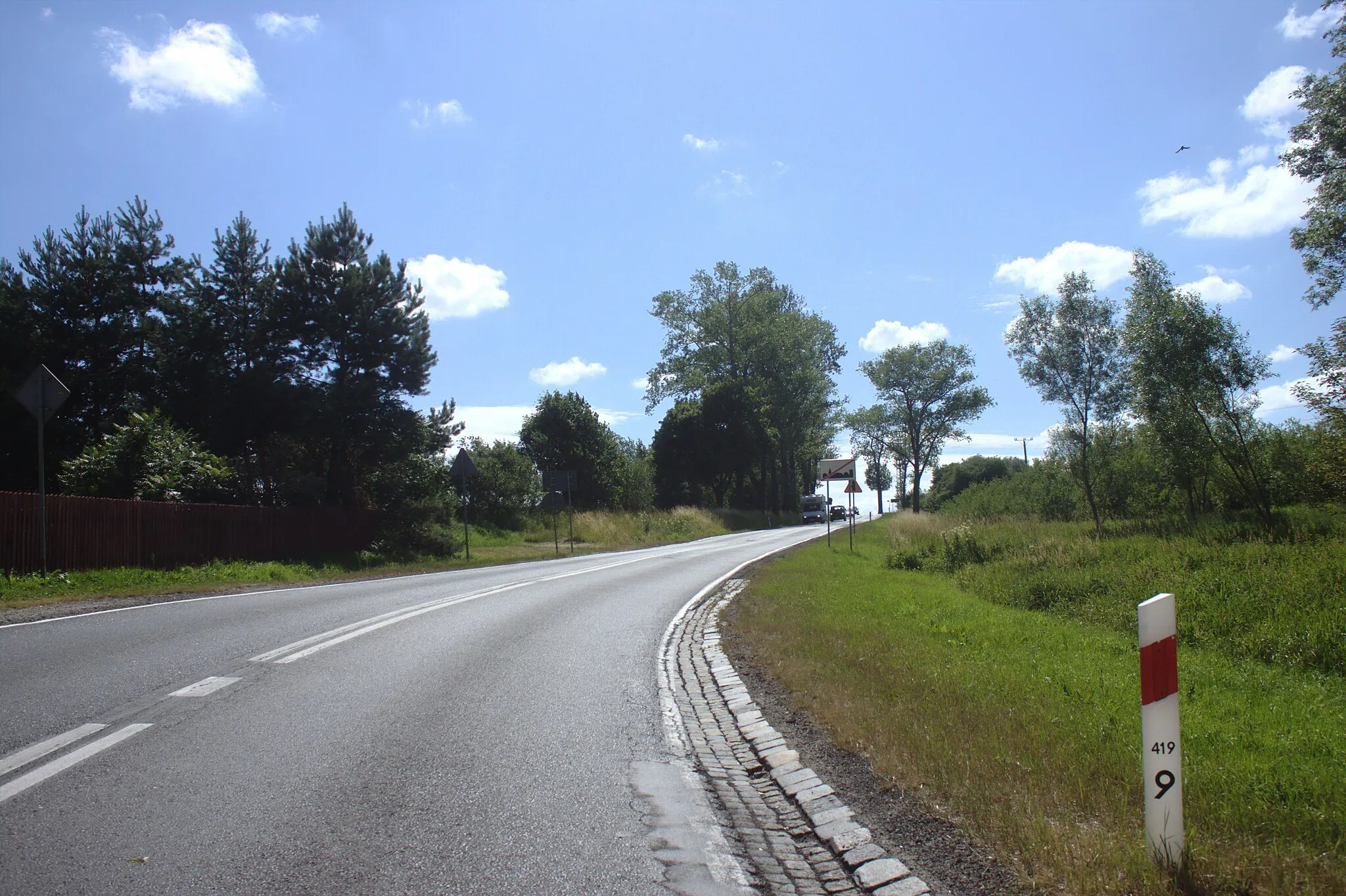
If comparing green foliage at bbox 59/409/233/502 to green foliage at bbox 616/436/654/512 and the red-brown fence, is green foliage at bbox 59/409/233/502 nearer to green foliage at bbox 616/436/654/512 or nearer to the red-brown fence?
the red-brown fence

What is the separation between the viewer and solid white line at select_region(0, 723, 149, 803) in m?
4.20

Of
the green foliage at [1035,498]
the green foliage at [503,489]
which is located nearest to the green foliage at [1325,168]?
the green foliage at [1035,498]

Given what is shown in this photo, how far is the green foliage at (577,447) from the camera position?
52.2m

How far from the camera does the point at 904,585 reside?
1564cm

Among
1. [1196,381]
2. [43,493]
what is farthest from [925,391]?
[43,493]

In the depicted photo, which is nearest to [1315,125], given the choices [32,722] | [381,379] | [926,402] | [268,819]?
[268,819]

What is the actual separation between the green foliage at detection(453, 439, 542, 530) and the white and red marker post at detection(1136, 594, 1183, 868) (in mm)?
41618

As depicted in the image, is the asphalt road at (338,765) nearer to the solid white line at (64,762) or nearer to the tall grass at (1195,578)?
the solid white line at (64,762)

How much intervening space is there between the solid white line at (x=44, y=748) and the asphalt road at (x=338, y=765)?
30 millimetres

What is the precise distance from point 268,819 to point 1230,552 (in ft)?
56.0

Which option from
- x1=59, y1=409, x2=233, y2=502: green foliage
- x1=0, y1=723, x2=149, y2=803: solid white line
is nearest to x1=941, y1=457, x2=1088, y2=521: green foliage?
x1=59, y1=409, x2=233, y2=502: green foliage

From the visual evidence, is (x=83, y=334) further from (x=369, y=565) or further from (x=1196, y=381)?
(x=1196, y=381)

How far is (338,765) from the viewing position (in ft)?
15.6

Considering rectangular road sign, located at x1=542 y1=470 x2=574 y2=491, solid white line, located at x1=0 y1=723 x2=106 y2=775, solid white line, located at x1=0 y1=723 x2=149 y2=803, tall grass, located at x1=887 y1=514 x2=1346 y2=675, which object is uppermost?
rectangular road sign, located at x1=542 y1=470 x2=574 y2=491
